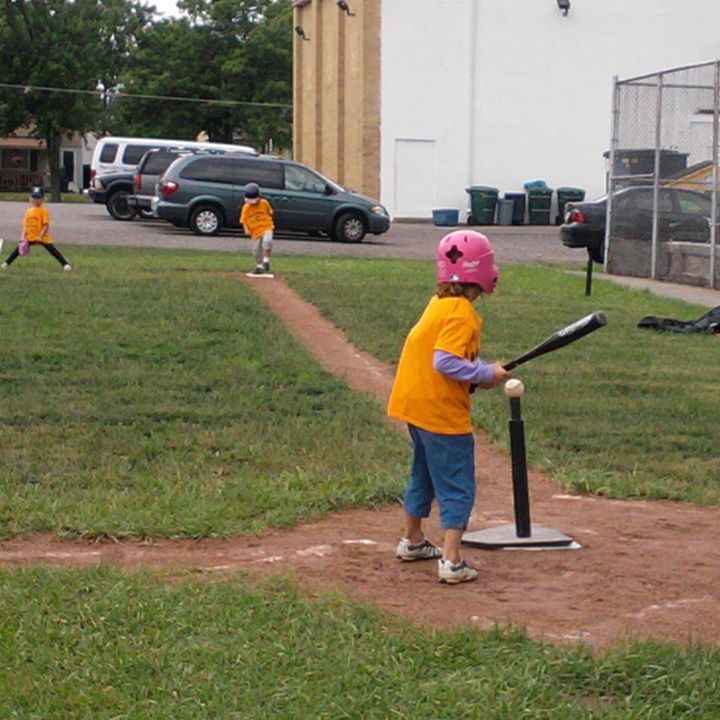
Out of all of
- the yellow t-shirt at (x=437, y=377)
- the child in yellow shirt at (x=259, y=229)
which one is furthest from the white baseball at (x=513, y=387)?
the child in yellow shirt at (x=259, y=229)

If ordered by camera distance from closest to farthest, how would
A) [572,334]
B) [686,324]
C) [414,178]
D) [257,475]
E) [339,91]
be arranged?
[572,334]
[257,475]
[686,324]
[414,178]
[339,91]

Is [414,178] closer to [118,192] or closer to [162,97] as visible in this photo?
[118,192]

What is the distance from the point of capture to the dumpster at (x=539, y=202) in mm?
42594

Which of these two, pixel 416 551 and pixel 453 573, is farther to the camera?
pixel 416 551

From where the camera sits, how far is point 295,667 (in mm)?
4715

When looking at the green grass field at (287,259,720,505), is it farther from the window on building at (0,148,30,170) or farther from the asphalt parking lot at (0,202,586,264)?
the window on building at (0,148,30,170)

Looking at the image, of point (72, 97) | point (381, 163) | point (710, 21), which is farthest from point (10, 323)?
point (72, 97)

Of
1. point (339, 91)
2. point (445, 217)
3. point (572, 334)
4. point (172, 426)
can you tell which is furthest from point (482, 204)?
point (572, 334)

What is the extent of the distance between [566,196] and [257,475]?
36110 mm

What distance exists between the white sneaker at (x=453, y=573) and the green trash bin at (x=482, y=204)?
36494 mm

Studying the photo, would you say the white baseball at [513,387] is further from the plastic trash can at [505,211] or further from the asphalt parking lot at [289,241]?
the plastic trash can at [505,211]

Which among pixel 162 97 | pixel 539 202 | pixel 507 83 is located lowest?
pixel 539 202

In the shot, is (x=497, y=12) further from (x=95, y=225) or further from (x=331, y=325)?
(x=331, y=325)

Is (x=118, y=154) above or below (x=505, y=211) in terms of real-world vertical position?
above
